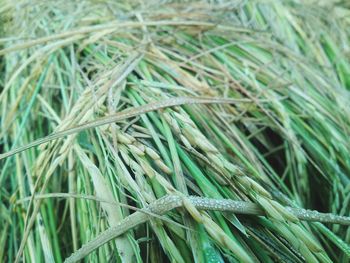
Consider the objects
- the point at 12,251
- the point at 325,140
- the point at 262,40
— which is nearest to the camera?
the point at 12,251

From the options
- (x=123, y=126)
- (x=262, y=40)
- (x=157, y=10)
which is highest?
(x=157, y=10)

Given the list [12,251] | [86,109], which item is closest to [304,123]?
[86,109]

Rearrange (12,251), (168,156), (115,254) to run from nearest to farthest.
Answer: (115,254) → (168,156) → (12,251)

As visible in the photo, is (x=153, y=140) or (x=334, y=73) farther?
(x=334, y=73)

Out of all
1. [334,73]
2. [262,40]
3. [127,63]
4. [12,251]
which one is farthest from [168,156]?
[334,73]

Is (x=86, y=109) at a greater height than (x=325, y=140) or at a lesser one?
greater

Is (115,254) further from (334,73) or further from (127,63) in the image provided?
(334,73)
